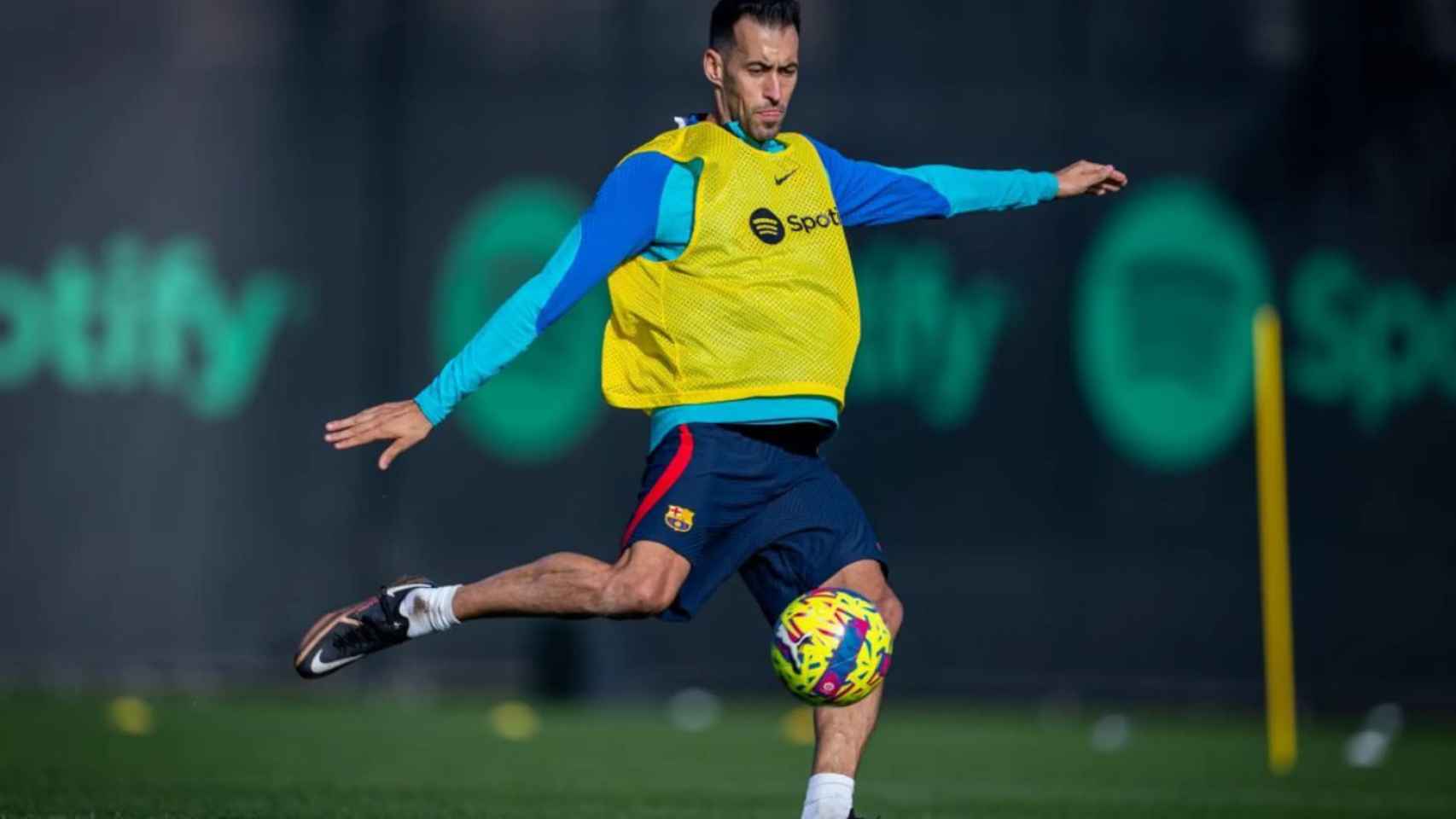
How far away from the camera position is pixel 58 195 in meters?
13.4

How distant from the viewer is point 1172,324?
13.3m

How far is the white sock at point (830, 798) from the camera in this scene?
21.8 ft

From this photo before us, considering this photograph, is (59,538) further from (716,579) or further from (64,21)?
(716,579)

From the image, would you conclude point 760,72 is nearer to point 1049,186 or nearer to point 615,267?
point 615,267

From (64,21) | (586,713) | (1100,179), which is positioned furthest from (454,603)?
(64,21)

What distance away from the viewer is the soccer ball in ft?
20.8

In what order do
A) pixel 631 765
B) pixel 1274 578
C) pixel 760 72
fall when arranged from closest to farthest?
1. pixel 760 72
2. pixel 631 765
3. pixel 1274 578

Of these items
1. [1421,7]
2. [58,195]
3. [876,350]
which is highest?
[1421,7]

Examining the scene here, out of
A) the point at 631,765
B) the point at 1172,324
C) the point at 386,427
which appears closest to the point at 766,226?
the point at 386,427

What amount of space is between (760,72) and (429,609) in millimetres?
1856

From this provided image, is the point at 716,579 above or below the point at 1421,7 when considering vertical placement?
below

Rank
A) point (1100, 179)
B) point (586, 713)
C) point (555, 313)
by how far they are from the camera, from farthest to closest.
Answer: point (586, 713) → point (1100, 179) → point (555, 313)

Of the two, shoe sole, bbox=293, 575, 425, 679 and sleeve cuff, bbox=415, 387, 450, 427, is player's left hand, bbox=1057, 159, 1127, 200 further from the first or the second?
shoe sole, bbox=293, 575, 425, 679

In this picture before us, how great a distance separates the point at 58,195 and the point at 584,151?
9.91ft
